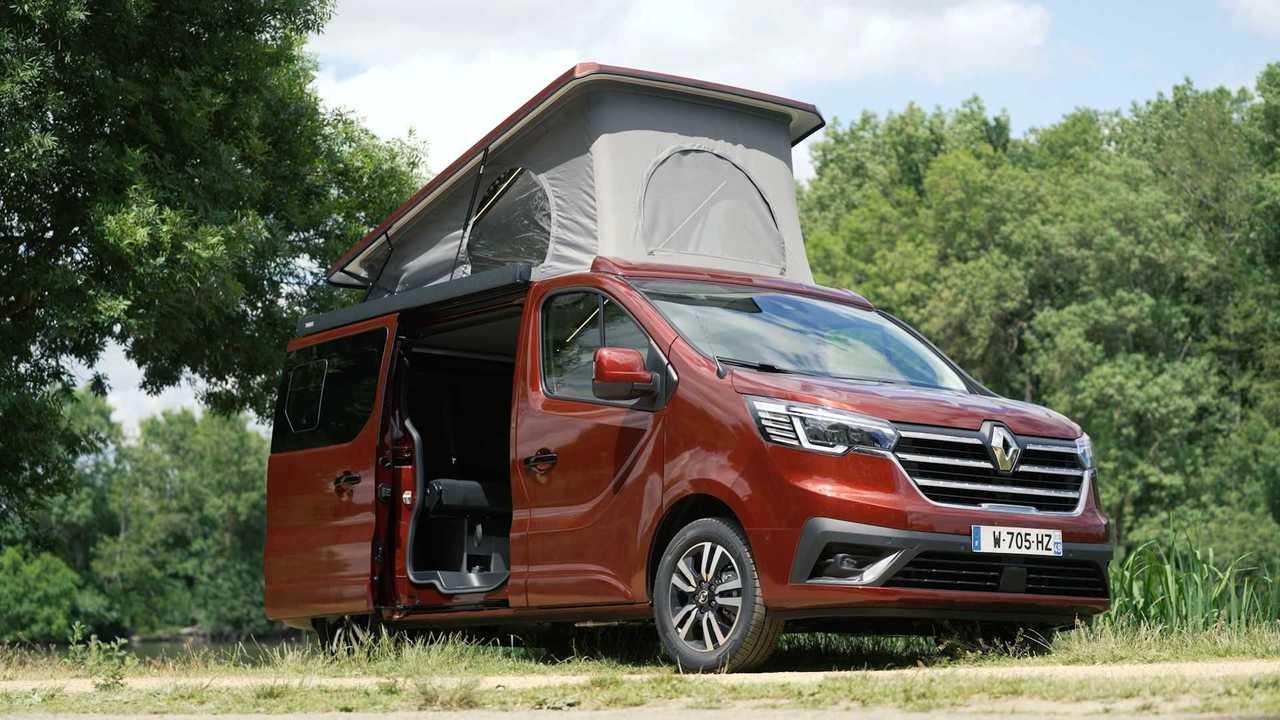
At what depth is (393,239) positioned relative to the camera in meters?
12.0

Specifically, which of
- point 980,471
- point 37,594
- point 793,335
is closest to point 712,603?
point 980,471

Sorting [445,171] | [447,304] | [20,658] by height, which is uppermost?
[445,171]

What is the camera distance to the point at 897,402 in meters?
7.84

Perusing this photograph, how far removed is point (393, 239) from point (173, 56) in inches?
236

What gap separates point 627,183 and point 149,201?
6609 mm

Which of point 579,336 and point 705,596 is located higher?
point 579,336

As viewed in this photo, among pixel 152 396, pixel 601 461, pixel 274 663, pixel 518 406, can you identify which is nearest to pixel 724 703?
pixel 601 461

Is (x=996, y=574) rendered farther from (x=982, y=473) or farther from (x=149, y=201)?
(x=149, y=201)

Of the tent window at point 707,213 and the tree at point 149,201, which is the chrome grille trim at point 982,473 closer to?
the tent window at point 707,213

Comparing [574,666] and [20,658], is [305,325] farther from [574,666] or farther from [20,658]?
[574,666]

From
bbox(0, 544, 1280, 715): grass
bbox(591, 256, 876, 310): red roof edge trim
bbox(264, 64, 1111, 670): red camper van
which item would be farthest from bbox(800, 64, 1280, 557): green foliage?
bbox(591, 256, 876, 310): red roof edge trim

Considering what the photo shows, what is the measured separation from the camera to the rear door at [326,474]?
1079 cm

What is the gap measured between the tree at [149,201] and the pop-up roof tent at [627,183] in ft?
15.2

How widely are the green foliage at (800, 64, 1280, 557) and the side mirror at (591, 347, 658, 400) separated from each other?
3185cm
